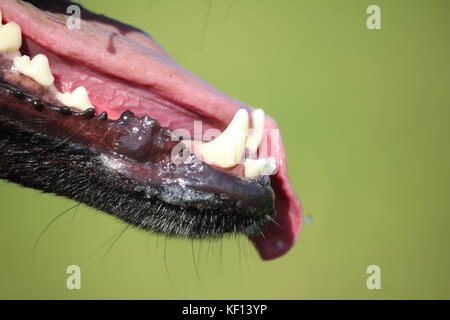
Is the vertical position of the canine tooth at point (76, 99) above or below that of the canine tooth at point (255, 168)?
above

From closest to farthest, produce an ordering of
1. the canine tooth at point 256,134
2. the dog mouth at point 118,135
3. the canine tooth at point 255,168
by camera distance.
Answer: the dog mouth at point 118,135 < the canine tooth at point 255,168 < the canine tooth at point 256,134

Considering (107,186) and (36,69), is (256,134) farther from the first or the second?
(36,69)

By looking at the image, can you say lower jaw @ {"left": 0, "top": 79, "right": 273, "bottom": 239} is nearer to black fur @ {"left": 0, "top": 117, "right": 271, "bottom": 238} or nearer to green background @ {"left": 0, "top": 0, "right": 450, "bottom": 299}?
black fur @ {"left": 0, "top": 117, "right": 271, "bottom": 238}

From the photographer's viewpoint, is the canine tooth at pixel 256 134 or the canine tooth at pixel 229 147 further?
the canine tooth at pixel 256 134

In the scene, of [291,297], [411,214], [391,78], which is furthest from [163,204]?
[391,78]

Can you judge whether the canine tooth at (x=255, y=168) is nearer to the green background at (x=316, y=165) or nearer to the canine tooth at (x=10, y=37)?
the canine tooth at (x=10, y=37)

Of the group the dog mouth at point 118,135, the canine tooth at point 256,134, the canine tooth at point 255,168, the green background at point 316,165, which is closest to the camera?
the dog mouth at point 118,135

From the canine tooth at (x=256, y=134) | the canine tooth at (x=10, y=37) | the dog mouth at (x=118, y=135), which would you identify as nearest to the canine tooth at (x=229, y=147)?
the dog mouth at (x=118, y=135)

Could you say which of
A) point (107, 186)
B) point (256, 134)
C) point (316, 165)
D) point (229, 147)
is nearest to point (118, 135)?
point (107, 186)
